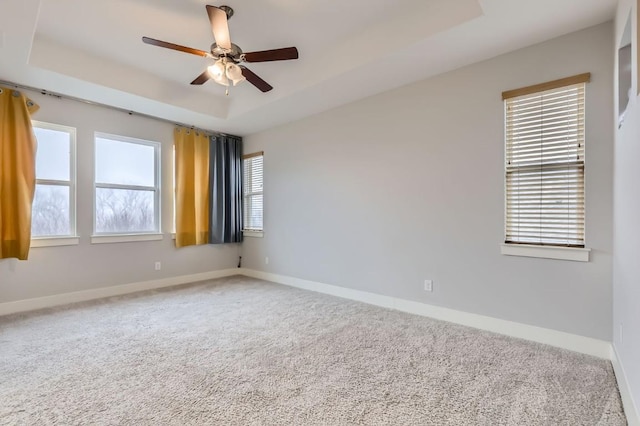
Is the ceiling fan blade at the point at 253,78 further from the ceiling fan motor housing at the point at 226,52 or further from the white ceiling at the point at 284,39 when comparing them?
the white ceiling at the point at 284,39

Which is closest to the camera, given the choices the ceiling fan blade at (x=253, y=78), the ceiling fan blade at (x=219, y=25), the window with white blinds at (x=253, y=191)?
the ceiling fan blade at (x=219, y=25)

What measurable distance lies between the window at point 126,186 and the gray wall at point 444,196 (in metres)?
2.04

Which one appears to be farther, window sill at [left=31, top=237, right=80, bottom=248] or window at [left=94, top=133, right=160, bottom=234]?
window at [left=94, top=133, right=160, bottom=234]

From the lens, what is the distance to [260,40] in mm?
3137

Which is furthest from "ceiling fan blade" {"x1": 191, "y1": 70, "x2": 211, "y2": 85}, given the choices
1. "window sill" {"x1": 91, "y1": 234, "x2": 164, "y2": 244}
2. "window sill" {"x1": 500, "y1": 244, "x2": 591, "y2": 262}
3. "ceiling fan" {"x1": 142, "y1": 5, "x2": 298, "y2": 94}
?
"window sill" {"x1": 500, "y1": 244, "x2": 591, "y2": 262}

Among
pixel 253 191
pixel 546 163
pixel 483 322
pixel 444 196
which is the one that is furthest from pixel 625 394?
pixel 253 191

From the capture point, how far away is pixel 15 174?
353 cm

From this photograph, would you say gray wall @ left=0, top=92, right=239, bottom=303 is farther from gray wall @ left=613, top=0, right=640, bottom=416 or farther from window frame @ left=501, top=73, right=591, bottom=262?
gray wall @ left=613, top=0, right=640, bottom=416

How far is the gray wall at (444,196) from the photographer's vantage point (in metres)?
2.50

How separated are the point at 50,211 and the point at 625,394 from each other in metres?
5.57

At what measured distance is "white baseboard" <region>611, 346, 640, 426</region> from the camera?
1.57m

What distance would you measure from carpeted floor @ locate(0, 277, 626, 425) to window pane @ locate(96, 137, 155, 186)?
1.90 metres

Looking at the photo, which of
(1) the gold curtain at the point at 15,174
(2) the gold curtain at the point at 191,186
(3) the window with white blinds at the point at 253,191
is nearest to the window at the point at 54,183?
(1) the gold curtain at the point at 15,174

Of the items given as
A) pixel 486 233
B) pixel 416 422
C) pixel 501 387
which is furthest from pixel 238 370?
pixel 486 233
